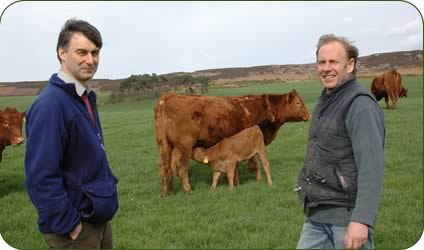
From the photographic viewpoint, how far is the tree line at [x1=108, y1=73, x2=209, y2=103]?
7.59 metres

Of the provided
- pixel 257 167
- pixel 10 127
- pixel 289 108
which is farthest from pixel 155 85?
pixel 289 108

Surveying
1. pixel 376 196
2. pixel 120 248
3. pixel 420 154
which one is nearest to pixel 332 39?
pixel 376 196

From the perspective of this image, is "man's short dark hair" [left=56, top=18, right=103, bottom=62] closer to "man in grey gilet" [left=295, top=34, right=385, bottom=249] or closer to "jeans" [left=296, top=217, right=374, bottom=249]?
"man in grey gilet" [left=295, top=34, right=385, bottom=249]

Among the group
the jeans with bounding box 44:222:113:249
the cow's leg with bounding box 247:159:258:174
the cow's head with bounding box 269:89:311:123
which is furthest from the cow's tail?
the jeans with bounding box 44:222:113:249

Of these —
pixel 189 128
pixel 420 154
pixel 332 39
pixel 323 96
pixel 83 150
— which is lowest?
pixel 420 154

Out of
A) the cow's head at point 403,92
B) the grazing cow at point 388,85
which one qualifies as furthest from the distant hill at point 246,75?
the cow's head at point 403,92

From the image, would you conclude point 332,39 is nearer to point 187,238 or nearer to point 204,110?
point 187,238

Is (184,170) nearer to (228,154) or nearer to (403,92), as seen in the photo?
(228,154)

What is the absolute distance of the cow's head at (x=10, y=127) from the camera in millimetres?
8383

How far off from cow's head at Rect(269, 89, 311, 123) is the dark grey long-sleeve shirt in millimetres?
6845

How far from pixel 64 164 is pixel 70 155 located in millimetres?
77

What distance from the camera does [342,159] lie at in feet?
9.89

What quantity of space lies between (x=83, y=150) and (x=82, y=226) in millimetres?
550

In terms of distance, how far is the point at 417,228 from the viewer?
5.58 meters
